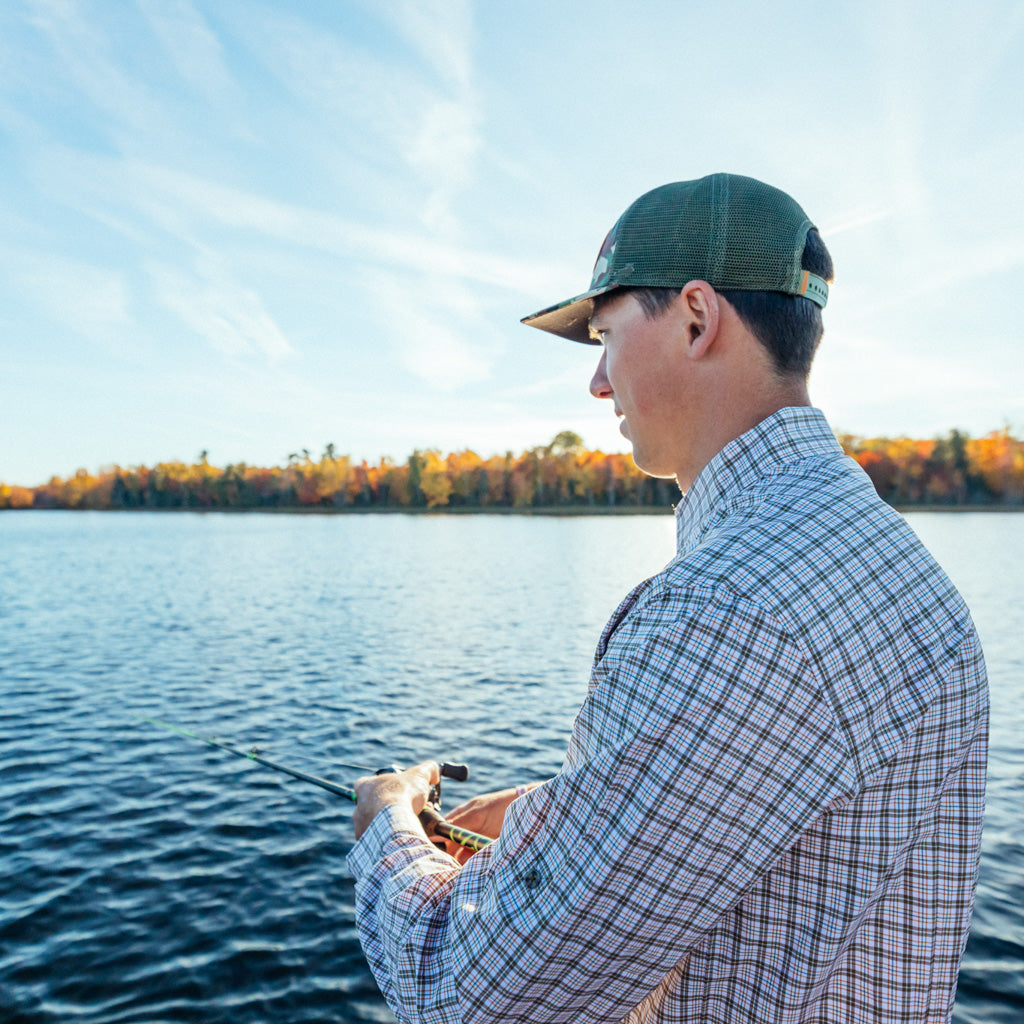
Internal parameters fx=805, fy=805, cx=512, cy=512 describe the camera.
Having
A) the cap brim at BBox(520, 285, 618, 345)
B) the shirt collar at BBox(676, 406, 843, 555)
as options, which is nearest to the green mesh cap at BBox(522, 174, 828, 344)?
the cap brim at BBox(520, 285, 618, 345)

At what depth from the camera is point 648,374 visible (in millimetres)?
1661

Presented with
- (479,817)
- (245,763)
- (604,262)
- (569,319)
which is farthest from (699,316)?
(245,763)

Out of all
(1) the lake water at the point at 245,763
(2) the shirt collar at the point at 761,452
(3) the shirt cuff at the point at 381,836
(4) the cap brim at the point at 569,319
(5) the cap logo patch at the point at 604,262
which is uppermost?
(5) the cap logo patch at the point at 604,262

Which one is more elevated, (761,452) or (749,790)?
(761,452)

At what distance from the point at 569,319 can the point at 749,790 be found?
1288 mm

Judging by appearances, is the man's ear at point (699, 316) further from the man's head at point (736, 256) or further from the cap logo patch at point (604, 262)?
the cap logo patch at point (604, 262)

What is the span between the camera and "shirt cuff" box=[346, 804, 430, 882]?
1.66m

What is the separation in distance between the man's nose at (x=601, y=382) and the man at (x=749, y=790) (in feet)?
1.07

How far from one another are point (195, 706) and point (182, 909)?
706 centimetres

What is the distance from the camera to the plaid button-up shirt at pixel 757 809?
3.67 ft

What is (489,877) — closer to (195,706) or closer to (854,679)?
(854,679)

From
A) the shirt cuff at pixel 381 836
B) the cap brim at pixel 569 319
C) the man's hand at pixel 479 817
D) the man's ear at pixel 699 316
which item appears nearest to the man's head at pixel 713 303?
the man's ear at pixel 699 316

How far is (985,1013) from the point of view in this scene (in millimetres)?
5508

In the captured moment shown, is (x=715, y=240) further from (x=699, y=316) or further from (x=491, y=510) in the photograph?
(x=491, y=510)
